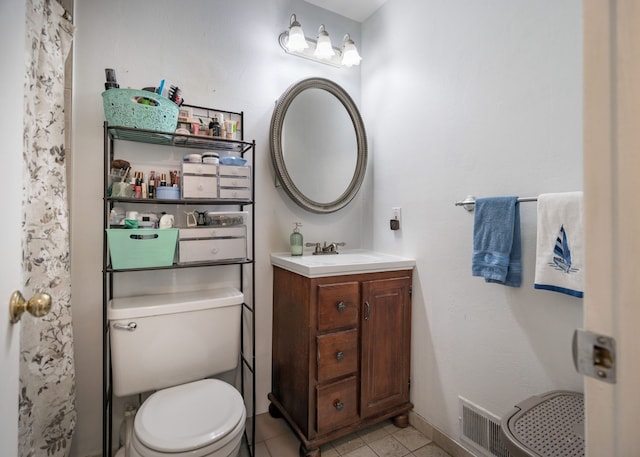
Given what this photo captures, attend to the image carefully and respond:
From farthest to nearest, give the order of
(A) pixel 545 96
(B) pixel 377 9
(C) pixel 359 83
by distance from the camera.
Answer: (C) pixel 359 83, (B) pixel 377 9, (A) pixel 545 96

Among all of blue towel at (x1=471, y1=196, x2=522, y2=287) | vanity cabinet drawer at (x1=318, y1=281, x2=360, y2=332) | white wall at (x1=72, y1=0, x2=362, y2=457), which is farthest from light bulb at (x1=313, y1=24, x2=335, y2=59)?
vanity cabinet drawer at (x1=318, y1=281, x2=360, y2=332)

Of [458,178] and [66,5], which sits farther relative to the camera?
[458,178]

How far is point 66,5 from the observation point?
52.3 inches

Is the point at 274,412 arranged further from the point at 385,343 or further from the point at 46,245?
the point at 46,245

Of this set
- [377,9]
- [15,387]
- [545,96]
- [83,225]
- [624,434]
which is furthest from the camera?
[377,9]

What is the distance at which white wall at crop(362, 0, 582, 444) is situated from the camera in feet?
3.67

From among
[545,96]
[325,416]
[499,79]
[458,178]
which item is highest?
[499,79]

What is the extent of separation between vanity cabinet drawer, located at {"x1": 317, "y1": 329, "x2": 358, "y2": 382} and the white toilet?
1.33ft

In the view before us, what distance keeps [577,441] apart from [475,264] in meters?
0.64

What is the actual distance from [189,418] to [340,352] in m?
0.70

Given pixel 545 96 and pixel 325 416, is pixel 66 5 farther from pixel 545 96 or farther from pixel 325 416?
pixel 325 416

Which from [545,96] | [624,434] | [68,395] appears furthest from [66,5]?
[624,434]

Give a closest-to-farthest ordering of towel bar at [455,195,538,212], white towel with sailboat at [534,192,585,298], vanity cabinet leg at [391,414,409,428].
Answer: white towel with sailboat at [534,192,585,298] → towel bar at [455,195,538,212] → vanity cabinet leg at [391,414,409,428]

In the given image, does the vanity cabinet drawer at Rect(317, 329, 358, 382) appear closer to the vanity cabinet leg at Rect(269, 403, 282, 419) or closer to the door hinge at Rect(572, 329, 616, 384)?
the vanity cabinet leg at Rect(269, 403, 282, 419)
